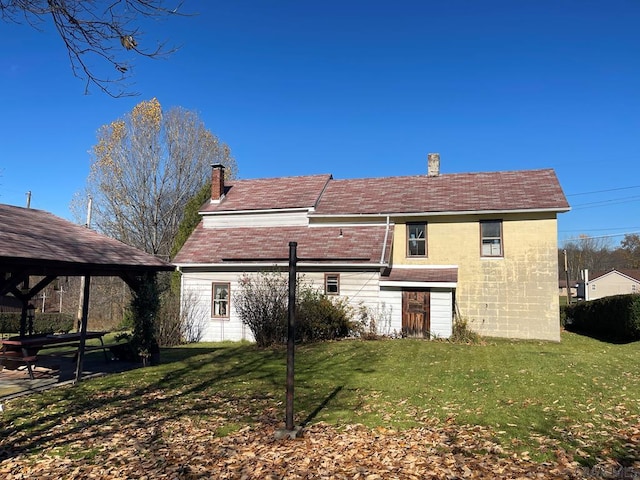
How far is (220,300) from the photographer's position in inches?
809

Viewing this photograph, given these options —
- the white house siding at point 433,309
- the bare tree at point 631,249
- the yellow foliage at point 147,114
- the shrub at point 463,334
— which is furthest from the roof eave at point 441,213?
the bare tree at point 631,249

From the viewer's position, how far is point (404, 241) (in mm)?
20594

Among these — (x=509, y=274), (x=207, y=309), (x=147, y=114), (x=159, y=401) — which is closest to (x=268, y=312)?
(x=207, y=309)

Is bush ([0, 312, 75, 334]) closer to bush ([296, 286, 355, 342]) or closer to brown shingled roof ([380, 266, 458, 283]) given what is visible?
bush ([296, 286, 355, 342])

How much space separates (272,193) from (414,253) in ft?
28.2

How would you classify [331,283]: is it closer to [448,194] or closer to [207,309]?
[207,309]

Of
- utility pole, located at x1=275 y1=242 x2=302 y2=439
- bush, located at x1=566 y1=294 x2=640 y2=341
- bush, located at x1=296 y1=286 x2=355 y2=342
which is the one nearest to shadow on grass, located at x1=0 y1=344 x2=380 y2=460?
utility pole, located at x1=275 y1=242 x2=302 y2=439

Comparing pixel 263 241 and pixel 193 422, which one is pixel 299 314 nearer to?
pixel 263 241

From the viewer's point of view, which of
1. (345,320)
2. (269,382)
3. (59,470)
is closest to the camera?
(59,470)

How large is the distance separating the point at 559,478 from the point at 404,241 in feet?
51.9

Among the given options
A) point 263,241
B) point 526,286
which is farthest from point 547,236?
point 263,241

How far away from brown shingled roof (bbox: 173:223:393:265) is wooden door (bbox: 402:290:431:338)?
6.22 feet

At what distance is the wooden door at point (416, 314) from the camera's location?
1831 centimetres

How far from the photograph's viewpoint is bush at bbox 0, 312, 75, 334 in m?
26.3
